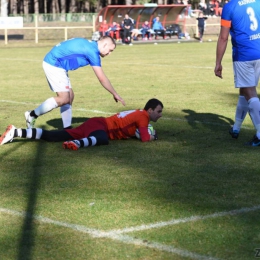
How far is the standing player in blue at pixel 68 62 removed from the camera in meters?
9.51

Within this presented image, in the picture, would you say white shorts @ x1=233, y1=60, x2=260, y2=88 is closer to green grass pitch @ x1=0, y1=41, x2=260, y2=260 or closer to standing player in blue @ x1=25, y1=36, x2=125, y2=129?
green grass pitch @ x1=0, y1=41, x2=260, y2=260

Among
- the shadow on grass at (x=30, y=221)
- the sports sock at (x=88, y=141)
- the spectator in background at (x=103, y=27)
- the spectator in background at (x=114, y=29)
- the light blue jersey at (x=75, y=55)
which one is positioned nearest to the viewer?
the shadow on grass at (x=30, y=221)

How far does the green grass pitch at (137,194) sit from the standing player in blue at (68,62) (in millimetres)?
793

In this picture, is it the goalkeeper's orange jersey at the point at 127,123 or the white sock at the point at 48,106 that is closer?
the goalkeeper's orange jersey at the point at 127,123

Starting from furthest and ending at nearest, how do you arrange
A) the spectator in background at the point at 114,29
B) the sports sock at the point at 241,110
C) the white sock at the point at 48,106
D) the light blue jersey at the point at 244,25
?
the spectator in background at the point at 114,29, the white sock at the point at 48,106, the sports sock at the point at 241,110, the light blue jersey at the point at 244,25

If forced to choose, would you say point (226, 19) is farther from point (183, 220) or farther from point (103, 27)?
point (103, 27)

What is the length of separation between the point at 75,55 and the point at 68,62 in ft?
0.63

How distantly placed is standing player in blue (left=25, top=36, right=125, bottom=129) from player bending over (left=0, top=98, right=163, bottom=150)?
47 centimetres

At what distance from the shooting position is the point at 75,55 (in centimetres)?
980

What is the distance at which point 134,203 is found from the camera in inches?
251

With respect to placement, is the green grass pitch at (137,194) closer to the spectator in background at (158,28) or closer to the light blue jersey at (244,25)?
the light blue jersey at (244,25)

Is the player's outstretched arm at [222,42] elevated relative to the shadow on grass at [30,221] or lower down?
elevated

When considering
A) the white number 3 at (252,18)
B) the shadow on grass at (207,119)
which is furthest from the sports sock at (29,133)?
the white number 3 at (252,18)

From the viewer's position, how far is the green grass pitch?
17.1ft
